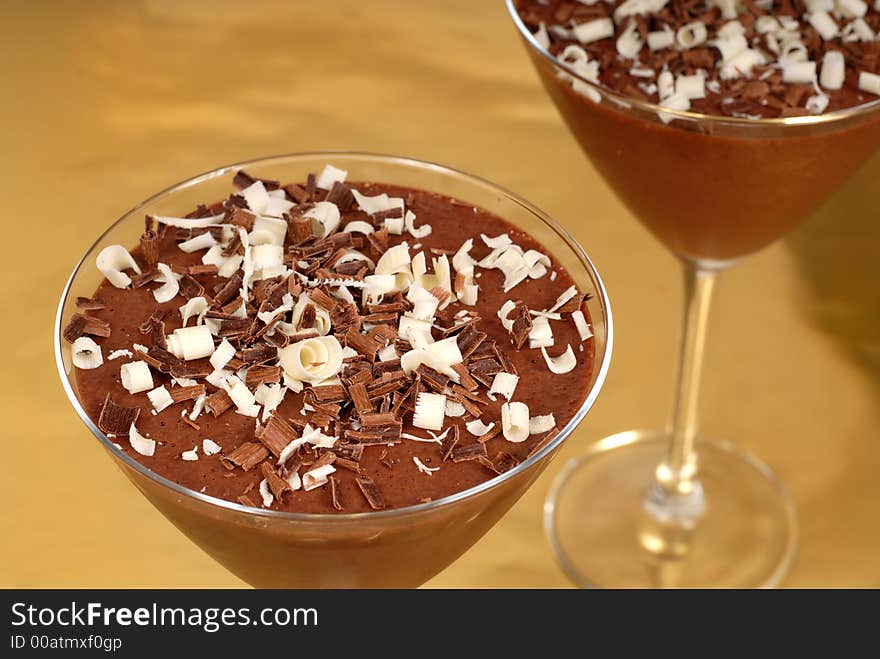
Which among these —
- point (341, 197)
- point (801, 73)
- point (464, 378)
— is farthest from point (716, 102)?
point (464, 378)

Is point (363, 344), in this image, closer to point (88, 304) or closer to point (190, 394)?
point (190, 394)

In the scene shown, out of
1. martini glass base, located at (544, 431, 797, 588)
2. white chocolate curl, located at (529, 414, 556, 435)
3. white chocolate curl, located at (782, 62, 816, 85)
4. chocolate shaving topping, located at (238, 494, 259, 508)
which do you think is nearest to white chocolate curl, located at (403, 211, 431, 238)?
white chocolate curl, located at (529, 414, 556, 435)

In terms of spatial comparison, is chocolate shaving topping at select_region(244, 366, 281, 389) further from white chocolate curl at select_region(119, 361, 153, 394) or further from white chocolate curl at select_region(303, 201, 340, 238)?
white chocolate curl at select_region(303, 201, 340, 238)

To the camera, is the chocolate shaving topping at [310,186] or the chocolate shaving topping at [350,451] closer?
the chocolate shaving topping at [350,451]

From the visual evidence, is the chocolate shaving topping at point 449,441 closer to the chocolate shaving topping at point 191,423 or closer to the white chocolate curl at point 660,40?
the chocolate shaving topping at point 191,423

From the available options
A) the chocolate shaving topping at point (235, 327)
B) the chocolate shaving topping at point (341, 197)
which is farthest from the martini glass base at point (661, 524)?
the chocolate shaving topping at point (235, 327)

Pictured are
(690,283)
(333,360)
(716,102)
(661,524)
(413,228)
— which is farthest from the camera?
(661,524)

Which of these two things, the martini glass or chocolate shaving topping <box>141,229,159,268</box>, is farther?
the martini glass
